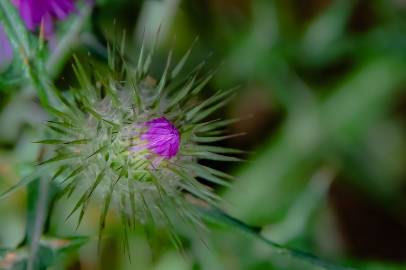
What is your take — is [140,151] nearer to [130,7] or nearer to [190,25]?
[130,7]

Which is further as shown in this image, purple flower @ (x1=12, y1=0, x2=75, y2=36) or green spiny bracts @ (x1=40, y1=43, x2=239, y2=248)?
purple flower @ (x1=12, y1=0, x2=75, y2=36)

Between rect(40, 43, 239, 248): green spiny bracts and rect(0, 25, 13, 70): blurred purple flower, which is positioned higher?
rect(0, 25, 13, 70): blurred purple flower

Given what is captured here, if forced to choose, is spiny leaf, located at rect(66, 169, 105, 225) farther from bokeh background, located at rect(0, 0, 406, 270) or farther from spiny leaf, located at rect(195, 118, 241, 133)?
bokeh background, located at rect(0, 0, 406, 270)

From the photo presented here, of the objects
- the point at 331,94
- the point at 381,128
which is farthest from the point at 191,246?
the point at 381,128

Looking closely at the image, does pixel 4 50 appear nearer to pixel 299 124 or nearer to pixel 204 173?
pixel 204 173

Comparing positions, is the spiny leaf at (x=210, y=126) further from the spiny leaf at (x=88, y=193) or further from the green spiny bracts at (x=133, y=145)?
the spiny leaf at (x=88, y=193)

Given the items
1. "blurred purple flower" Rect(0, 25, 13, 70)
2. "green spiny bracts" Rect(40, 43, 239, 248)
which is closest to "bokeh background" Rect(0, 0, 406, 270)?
"blurred purple flower" Rect(0, 25, 13, 70)
